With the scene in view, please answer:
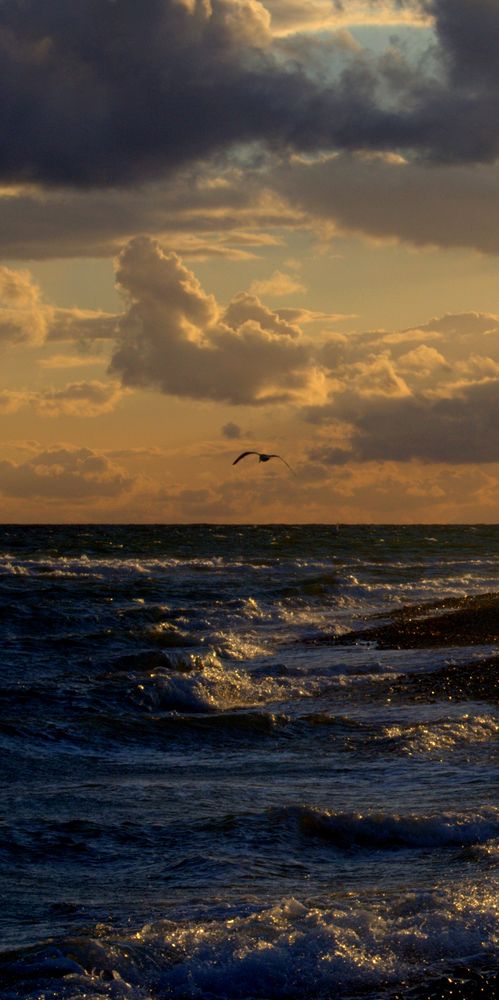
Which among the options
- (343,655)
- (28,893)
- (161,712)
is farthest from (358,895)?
(343,655)

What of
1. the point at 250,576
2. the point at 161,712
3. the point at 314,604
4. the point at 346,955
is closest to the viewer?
the point at 346,955

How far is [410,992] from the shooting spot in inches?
307

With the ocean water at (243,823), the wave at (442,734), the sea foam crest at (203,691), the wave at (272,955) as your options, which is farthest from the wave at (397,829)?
the sea foam crest at (203,691)

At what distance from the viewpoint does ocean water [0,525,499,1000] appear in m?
8.23

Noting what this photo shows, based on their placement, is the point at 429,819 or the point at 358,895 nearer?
the point at 358,895

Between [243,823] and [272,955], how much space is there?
3.70m

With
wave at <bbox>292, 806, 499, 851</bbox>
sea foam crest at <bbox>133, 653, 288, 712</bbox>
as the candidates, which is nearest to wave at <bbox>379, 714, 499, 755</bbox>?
wave at <bbox>292, 806, 499, 851</bbox>

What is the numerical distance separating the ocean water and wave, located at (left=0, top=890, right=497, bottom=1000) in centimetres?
2

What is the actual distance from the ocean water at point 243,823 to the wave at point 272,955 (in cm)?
2

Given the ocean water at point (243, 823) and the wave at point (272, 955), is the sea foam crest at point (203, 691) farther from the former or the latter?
the wave at point (272, 955)

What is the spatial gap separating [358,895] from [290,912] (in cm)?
89

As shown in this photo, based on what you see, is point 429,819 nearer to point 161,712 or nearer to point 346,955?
point 346,955

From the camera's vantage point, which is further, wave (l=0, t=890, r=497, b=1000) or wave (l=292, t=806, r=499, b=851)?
wave (l=292, t=806, r=499, b=851)

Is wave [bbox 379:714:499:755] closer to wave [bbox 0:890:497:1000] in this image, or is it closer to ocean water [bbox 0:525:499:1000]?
ocean water [bbox 0:525:499:1000]
